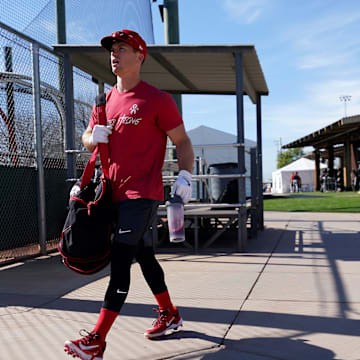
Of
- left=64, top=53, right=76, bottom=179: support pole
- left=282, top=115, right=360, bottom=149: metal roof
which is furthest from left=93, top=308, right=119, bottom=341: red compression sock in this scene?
left=282, top=115, right=360, bottom=149: metal roof

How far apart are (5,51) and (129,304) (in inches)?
148

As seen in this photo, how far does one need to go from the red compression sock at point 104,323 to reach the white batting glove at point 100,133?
1.03 meters

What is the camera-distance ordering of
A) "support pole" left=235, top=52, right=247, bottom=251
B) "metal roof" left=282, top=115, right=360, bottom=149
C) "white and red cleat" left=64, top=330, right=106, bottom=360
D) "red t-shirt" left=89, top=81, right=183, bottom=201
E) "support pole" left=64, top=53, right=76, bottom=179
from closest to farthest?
1. "white and red cleat" left=64, top=330, right=106, bottom=360
2. "red t-shirt" left=89, top=81, right=183, bottom=201
3. "support pole" left=235, top=52, right=247, bottom=251
4. "support pole" left=64, top=53, right=76, bottom=179
5. "metal roof" left=282, top=115, right=360, bottom=149

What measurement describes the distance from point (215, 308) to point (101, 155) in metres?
1.68

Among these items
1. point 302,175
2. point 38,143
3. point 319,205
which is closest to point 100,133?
point 38,143

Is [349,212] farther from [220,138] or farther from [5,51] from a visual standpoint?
[220,138]

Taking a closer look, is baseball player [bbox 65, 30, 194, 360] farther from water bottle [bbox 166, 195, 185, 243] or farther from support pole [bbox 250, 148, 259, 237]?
support pole [bbox 250, 148, 259, 237]

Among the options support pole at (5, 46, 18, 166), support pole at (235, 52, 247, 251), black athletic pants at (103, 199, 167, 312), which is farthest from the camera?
support pole at (235, 52, 247, 251)

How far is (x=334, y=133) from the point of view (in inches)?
1147

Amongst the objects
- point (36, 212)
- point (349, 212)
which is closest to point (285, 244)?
point (36, 212)

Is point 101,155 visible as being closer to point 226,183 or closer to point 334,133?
point 226,183

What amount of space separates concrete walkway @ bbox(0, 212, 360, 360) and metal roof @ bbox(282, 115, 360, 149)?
61.0 feet

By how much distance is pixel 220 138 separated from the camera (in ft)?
346

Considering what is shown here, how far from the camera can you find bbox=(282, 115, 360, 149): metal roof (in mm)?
23828
